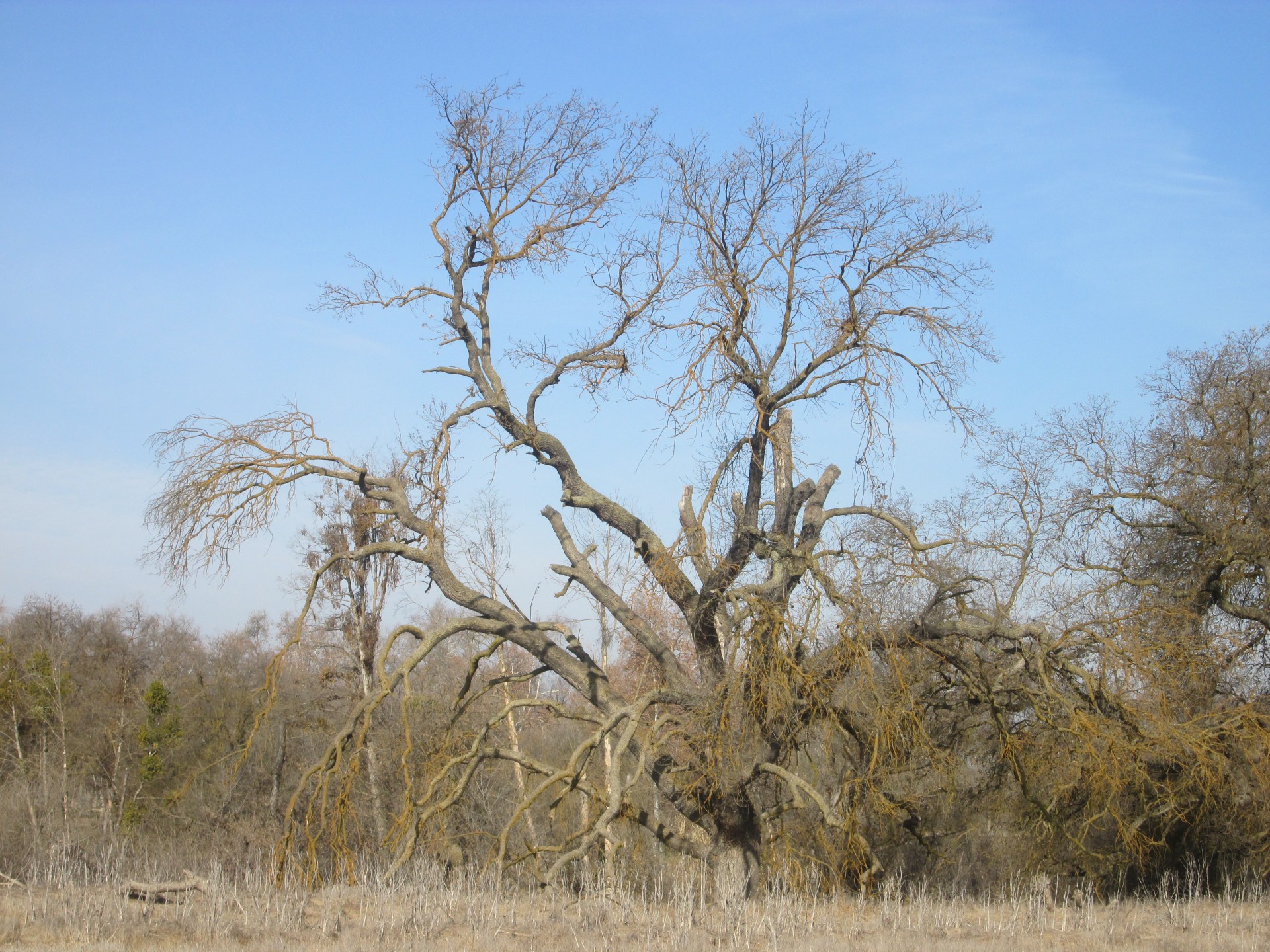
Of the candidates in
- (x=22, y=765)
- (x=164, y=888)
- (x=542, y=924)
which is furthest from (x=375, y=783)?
(x=22, y=765)

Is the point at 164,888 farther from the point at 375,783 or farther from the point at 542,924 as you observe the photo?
the point at 375,783

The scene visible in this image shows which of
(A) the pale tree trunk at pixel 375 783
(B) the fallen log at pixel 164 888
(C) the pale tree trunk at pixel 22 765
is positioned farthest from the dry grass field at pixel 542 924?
(C) the pale tree trunk at pixel 22 765

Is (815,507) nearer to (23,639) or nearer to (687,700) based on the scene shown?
(687,700)

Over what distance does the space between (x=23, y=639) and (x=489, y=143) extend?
3454cm

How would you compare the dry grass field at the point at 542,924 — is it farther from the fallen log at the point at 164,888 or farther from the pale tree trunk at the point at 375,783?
the pale tree trunk at the point at 375,783

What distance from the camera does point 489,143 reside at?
13.6 metres

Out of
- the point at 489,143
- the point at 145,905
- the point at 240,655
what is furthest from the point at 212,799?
the point at 489,143

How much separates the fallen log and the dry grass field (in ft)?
0.36

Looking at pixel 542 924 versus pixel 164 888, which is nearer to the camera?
pixel 542 924

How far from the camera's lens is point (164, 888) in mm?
10023

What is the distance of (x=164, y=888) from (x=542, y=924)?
155 inches

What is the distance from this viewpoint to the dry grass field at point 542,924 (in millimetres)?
8250

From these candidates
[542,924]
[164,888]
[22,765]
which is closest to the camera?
[542,924]

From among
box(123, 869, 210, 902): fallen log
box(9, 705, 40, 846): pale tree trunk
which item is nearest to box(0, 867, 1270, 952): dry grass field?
box(123, 869, 210, 902): fallen log
